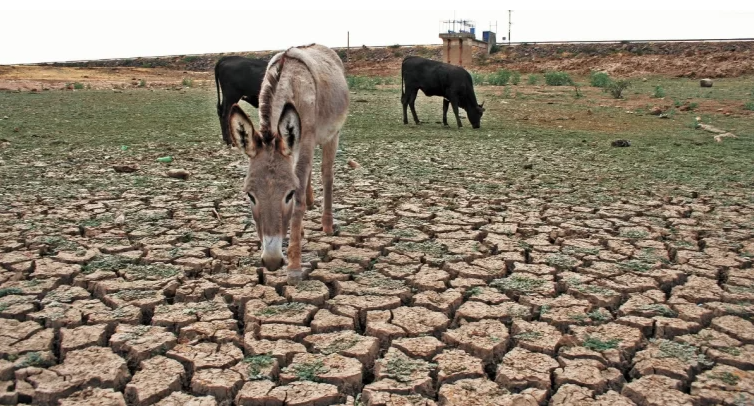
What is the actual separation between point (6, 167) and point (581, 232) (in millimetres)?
7749

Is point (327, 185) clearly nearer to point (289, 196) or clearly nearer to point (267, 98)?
point (267, 98)

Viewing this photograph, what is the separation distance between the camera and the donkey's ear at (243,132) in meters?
3.93

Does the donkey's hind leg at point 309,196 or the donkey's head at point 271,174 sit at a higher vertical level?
the donkey's head at point 271,174

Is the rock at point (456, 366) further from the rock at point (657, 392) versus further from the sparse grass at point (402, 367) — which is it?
the rock at point (657, 392)

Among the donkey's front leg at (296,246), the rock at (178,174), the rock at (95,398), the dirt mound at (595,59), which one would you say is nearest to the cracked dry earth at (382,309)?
the rock at (95,398)

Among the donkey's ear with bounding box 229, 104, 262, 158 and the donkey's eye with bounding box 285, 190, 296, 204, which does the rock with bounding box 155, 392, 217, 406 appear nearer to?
the donkey's eye with bounding box 285, 190, 296, 204

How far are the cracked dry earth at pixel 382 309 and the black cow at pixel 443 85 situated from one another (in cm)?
824

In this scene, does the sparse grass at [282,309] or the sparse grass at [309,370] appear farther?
the sparse grass at [282,309]

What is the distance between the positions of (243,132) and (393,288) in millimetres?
1591

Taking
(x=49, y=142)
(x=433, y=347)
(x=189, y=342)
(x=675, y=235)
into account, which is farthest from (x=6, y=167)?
(x=675, y=235)

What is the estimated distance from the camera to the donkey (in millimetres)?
3984

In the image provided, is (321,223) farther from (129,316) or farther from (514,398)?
(514,398)

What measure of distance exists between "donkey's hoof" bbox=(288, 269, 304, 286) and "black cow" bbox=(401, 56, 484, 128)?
10.3 m

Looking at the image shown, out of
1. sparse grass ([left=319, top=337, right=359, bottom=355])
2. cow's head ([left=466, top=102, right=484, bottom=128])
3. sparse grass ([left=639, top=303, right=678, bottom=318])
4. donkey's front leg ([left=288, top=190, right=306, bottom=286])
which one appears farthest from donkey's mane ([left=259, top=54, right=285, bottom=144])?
cow's head ([left=466, top=102, right=484, bottom=128])
